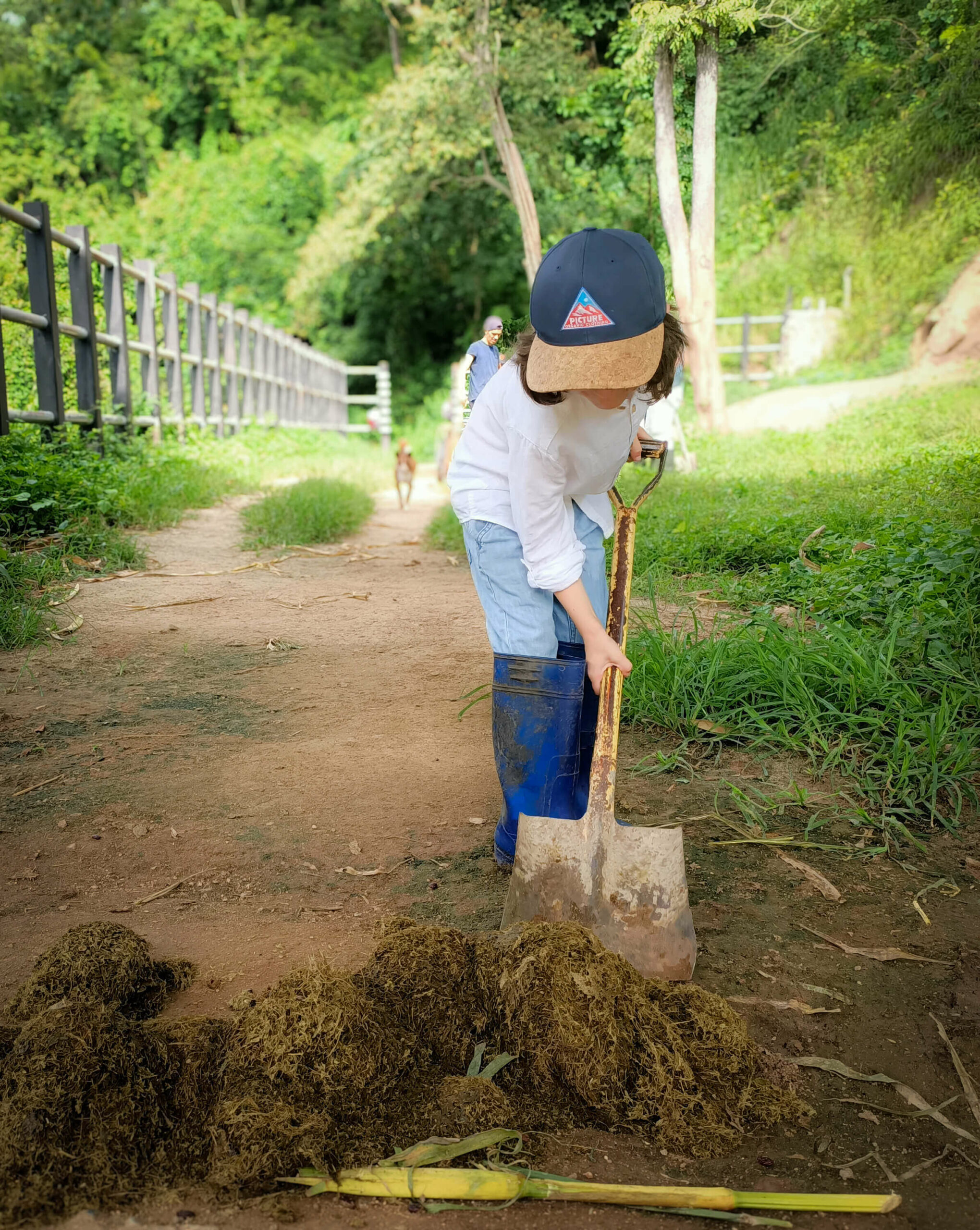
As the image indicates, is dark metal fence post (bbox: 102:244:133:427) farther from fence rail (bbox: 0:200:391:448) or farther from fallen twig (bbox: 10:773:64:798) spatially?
fallen twig (bbox: 10:773:64:798)

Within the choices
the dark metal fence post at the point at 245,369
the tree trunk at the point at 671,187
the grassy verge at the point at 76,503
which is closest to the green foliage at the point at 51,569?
the grassy verge at the point at 76,503

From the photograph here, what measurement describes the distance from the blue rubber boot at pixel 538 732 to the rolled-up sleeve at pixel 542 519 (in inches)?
8.2

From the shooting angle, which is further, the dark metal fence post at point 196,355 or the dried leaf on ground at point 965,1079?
the dark metal fence post at point 196,355

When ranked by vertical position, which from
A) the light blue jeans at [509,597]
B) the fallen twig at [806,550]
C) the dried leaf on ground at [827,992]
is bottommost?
the dried leaf on ground at [827,992]

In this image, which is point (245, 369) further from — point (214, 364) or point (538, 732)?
point (538, 732)

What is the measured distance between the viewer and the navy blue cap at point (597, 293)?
1.85 metres

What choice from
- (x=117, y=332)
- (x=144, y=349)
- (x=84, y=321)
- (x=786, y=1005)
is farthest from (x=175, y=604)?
(x=144, y=349)

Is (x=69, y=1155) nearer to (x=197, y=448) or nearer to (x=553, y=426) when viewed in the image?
(x=553, y=426)

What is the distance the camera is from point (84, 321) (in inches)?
309

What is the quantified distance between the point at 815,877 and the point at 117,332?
25.8 ft

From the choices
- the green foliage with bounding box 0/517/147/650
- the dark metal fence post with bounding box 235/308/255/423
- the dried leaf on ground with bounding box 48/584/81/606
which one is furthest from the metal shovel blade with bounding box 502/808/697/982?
the dark metal fence post with bounding box 235/308/255/423

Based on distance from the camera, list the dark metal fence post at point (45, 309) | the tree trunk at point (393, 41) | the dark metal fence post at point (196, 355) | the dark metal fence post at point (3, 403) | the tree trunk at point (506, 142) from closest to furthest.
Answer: the dark metal fence post at point (3, 403) < the dark metal fence post at point (45, 309) < the dark metal fence post at point (196, 355) < the tree trunk at point (506, 142) < the tree trunk at point (393, 41)

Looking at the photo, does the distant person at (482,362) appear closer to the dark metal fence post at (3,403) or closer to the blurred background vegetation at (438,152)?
the dark metal fence post at (3,403)

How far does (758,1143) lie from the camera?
162 cm
